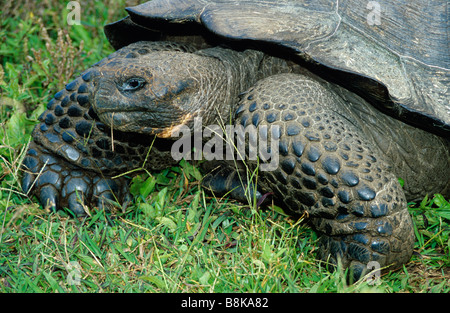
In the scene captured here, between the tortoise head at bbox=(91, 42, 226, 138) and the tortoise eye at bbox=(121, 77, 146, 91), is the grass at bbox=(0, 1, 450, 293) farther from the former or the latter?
the tortoise eye at bbox=(121, 77, 146, 91)

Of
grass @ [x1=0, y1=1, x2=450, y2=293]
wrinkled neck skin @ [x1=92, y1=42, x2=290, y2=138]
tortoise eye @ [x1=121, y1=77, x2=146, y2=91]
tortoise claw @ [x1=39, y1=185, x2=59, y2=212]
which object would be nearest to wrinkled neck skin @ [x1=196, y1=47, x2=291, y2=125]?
wrinkled neck skin @ [x1=92, y1=42, x2=290, y2=138]

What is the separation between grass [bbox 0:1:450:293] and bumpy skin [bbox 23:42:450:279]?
13cm

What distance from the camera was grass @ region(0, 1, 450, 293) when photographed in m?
2.52

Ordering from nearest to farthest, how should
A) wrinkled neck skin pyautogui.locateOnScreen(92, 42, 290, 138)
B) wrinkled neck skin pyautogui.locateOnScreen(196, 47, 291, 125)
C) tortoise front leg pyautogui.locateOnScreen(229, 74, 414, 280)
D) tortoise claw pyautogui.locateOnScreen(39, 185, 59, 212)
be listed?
tortoise front leg pyautogui.locateOnScreen(229, 74, 414, 280), wrinkled neck skin pyautogui.locateOnScreen(92, 42, 290, 138), wrinkled neck skin pyautogui.locateOnScreen(196, 47, 291, 125), tortoise claw pyautogui.locateOnScreen(39, 185, 59, 212)

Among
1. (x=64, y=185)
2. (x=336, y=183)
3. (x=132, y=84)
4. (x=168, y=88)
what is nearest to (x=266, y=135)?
(x=336, y=183)

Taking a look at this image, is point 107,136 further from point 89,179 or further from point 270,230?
point 270,230

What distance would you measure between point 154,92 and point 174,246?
2.77 feet

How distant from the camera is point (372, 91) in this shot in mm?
2658

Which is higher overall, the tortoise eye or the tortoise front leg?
the tortoise eye

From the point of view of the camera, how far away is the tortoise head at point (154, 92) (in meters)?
2.61

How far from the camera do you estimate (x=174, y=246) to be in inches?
110

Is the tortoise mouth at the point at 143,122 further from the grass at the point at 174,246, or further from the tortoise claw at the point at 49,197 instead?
the tortoise claw at the point at 49,197

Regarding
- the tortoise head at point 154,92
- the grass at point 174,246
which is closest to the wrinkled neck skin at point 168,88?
the tortoise head at point 154,92

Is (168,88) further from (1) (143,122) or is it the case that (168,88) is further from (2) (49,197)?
(2) (49,197)
